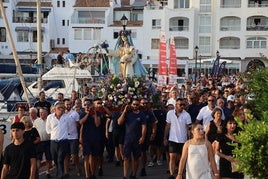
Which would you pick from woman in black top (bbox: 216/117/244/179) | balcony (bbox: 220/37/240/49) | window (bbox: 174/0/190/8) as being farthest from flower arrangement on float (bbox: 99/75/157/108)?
window (bbox: 174/0/190/8)

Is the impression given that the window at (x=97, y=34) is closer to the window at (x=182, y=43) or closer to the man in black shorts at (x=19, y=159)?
the window at (x=182, y=43)

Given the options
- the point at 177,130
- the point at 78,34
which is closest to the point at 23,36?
the point at 78,34

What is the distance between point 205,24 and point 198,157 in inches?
2361

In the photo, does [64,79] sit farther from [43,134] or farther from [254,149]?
[254,149]

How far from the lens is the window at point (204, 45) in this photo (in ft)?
225

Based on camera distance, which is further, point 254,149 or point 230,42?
point 230,42

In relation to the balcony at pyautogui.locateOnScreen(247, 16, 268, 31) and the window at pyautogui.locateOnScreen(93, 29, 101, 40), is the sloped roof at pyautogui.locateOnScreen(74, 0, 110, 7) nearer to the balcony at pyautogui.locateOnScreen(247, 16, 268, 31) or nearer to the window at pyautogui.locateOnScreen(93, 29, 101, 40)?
the window at pyautogui.locateOnScreen(93, 29, 101, 40)

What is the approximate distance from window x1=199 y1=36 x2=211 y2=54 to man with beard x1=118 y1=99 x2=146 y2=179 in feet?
180

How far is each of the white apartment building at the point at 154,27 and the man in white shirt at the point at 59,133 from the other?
49.8 metres

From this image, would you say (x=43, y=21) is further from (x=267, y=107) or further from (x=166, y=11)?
(x=267, y=107)

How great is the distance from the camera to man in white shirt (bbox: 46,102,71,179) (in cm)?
1430

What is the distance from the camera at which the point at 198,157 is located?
32.5 feet

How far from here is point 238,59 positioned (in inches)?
2643

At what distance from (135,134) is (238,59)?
178ft
